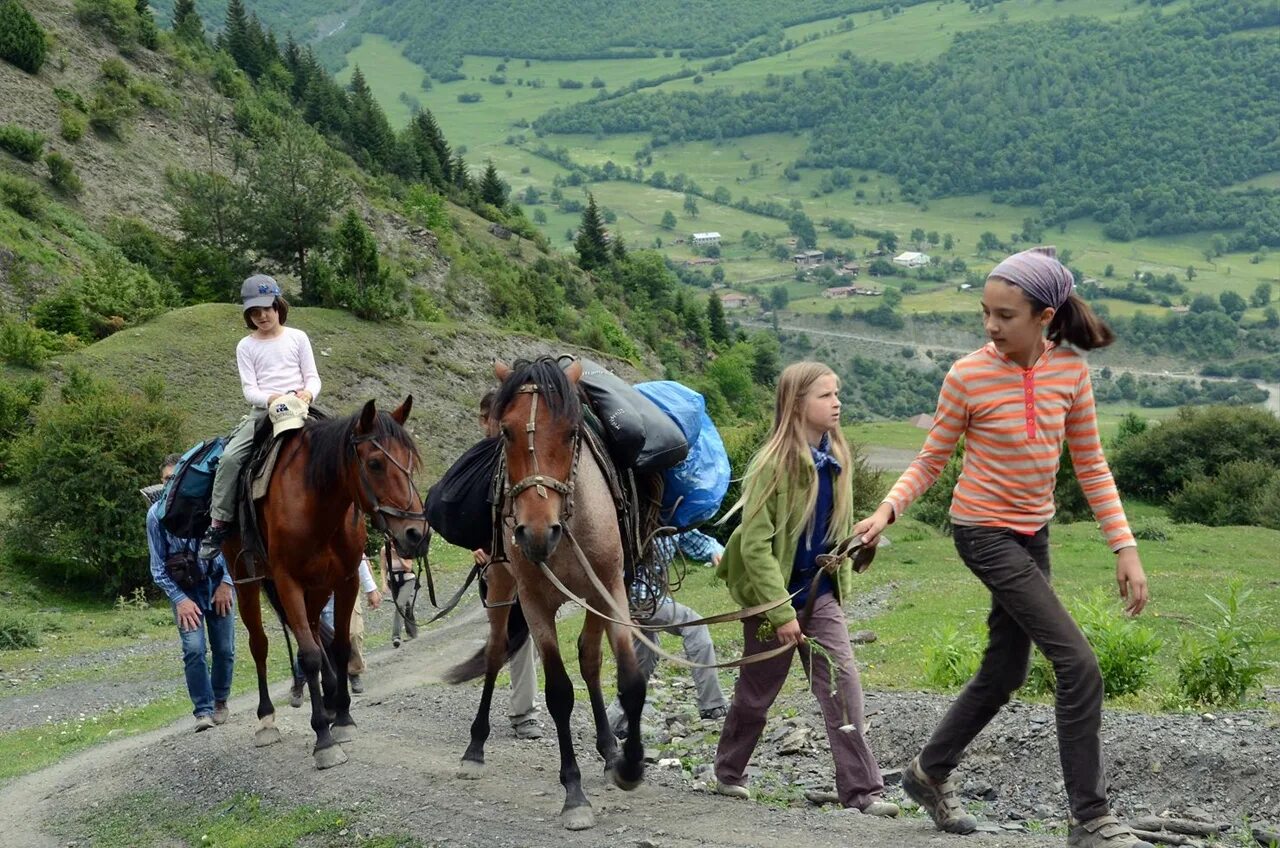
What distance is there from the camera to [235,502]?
1107 cm

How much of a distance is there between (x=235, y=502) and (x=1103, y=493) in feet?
24.3

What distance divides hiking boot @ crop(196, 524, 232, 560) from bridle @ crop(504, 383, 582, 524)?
4.37 meters

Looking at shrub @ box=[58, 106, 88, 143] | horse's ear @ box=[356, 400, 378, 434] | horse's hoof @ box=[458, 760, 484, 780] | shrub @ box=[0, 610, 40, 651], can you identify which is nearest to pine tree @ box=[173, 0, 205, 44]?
shrub @ box=[58, 106, 88, 143]

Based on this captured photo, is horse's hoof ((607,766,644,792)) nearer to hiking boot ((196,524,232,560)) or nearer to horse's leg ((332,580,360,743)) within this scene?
horse's leg ((332,580,360,743))

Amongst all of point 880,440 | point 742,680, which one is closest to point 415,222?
point 880,440

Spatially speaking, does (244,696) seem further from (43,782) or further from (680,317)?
(680,317)

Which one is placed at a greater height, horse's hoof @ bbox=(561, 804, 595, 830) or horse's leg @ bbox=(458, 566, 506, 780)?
horse's leg @ bbox=(458, 566, 506, 780)

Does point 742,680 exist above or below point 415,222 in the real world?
below

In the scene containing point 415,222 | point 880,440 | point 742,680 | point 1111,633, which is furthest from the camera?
point 880,440

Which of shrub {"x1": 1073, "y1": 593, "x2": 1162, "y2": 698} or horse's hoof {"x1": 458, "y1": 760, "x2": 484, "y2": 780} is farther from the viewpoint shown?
shrub {"x1": 1073, "y1": 593, "x2": 1162, "y2": 698}

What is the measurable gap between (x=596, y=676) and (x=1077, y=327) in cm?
376

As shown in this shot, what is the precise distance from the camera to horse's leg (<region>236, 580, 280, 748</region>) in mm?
10984

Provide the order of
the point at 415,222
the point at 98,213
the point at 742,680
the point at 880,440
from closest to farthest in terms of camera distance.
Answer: the point at 742,680 → the point at 98,213 → the point at 415,222 → the point at 880,440

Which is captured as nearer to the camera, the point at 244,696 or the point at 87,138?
the point at 244,696
